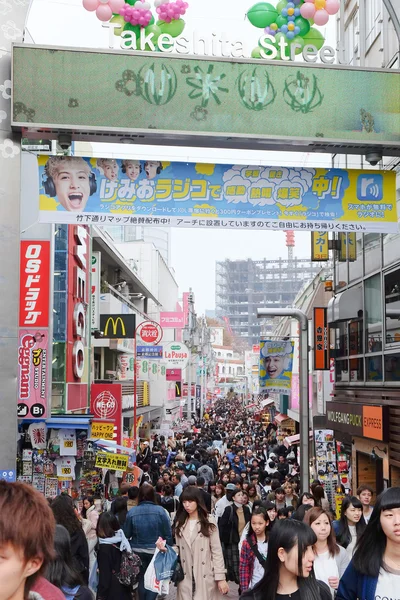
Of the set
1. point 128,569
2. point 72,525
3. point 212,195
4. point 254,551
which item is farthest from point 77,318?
point 254,551

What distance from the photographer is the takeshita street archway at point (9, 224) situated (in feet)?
30.9

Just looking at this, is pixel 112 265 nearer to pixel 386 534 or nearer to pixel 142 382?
pixel 142 382

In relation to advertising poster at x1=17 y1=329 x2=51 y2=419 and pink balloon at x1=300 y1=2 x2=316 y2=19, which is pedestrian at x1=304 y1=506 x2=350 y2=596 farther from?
advertising poster at x1=17 y1=329 x2=51 y2=419

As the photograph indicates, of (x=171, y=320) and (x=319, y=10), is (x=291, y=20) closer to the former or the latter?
(x=319, y=10)

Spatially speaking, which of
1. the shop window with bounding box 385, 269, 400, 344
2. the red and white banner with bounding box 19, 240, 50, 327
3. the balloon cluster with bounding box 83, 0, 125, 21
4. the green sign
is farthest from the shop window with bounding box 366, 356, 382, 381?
the balloon cluster with bounding box 83, 0, 125, 21

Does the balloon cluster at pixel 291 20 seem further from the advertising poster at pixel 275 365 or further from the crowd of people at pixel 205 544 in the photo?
the advertising poster at pixel 275 365

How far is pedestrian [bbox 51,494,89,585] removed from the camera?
800 cm

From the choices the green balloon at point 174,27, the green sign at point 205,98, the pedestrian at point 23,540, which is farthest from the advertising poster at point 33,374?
the pedestrian at point 23,540

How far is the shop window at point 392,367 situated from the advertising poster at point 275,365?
2426 millimetres

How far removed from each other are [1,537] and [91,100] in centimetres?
767

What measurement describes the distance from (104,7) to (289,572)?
7.57 m

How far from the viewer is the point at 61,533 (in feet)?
19.3

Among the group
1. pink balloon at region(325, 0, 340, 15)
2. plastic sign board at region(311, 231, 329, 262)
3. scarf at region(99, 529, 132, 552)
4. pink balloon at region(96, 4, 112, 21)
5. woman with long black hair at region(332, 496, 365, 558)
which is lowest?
scarf at region(99, 529, 132, 552)

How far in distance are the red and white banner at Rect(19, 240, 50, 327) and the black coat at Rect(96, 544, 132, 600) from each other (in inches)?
340
